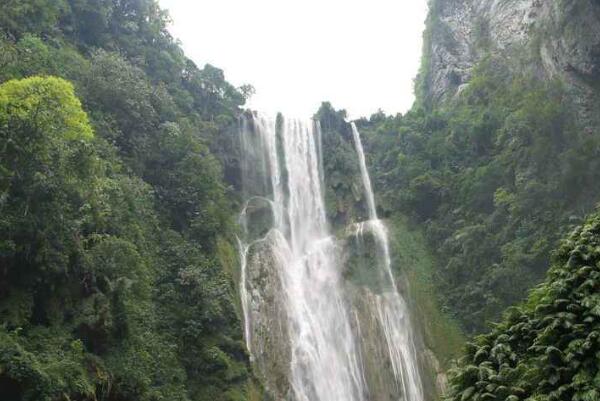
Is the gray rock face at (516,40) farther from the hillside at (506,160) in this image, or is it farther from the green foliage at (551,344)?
the green foliage at (551,344)

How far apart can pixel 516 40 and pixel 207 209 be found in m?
19.9

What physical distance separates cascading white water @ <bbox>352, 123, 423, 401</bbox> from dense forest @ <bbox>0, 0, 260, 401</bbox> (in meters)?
5.43

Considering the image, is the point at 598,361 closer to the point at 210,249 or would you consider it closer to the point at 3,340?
the point at 3,340

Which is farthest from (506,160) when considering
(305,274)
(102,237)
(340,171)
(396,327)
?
(102,237)

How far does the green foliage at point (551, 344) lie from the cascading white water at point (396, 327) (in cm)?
933

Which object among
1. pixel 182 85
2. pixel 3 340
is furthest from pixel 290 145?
pixel 3 340

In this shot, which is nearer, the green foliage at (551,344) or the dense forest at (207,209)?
the green foliage at (551,344)

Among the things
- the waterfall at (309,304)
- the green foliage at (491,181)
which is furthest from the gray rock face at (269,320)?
the green foliage at (491,181)

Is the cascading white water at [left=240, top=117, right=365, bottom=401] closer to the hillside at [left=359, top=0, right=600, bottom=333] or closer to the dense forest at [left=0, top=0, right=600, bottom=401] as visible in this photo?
the dense forest at [left=0, top=0, right=600, bottom=401]

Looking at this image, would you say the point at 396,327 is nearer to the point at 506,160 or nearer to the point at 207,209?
the point at 207,209

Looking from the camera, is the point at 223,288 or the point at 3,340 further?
the point at 223,288

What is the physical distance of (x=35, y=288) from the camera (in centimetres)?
1256

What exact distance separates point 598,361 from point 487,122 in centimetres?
2007

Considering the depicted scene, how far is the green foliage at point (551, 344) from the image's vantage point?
8702 millimetres
